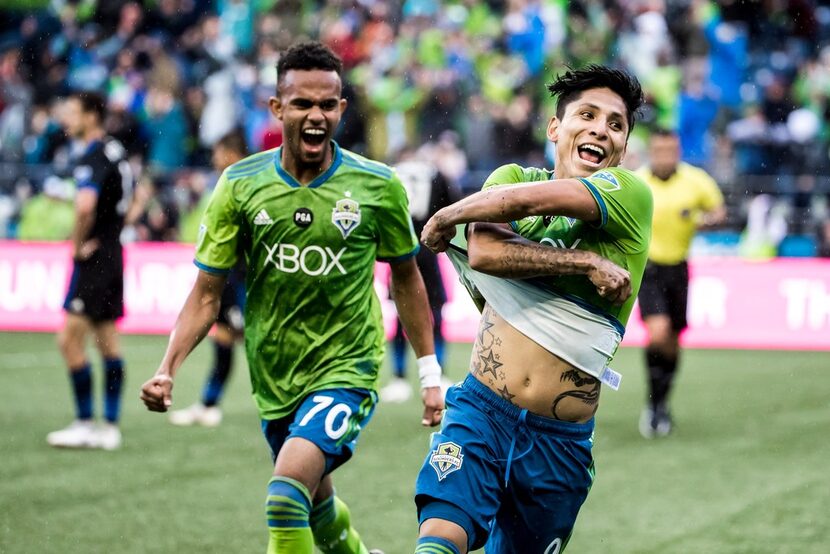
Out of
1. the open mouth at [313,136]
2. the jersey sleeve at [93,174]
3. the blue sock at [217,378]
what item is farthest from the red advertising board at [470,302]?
the open mouth at [313,136]

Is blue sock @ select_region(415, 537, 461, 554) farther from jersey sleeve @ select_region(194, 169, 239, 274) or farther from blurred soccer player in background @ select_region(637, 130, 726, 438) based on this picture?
blurred soccer player in background @ select_region(637, 130, 726, 438)

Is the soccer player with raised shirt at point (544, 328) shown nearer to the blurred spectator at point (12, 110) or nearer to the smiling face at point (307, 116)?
the smiling face at point (307, 116)

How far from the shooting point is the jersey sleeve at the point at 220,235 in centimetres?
539

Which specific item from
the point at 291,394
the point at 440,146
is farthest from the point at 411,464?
the point at 440,146

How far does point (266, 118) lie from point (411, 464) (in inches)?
469

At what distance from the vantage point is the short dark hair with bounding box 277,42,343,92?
18.2 feet

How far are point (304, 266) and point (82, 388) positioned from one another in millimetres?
5104

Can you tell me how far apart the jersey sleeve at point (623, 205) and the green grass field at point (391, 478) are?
279 centimetres

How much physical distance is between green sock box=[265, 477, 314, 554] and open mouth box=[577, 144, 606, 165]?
1625mm

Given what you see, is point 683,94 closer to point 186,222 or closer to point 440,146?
point 440,146

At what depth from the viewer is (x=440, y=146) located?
19109mm

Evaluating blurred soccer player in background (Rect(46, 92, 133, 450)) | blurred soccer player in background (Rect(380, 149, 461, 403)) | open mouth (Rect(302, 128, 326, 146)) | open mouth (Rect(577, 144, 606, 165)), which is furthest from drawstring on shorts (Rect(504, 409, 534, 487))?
blurred soccer player in background (Rect(380, 149, 461, 403))

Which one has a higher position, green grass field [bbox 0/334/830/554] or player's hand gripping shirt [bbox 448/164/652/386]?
player's hand gripping shirt [bbox 448/164/652/386]

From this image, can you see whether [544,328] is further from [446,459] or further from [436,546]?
[436,546]
